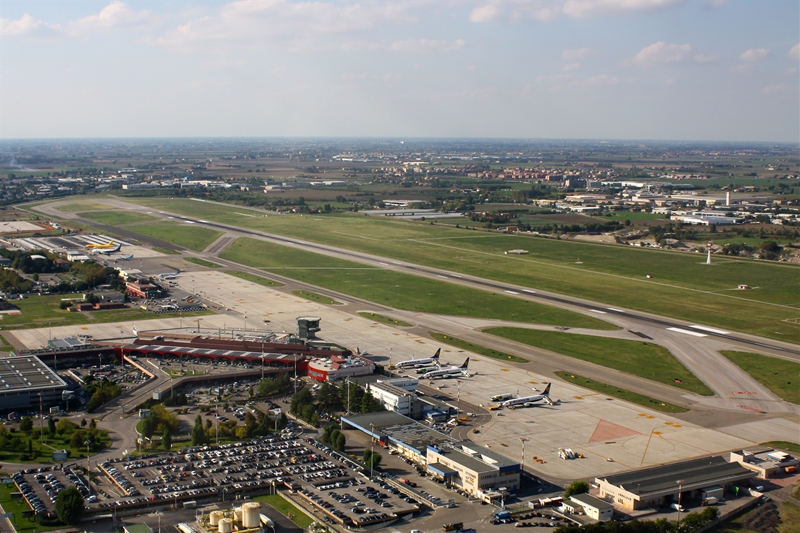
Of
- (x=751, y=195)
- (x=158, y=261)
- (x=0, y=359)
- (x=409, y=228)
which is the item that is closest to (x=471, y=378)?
(x=0, y=359)

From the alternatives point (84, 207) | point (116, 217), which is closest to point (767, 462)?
point (116, 217)

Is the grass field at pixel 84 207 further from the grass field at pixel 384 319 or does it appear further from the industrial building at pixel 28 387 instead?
the industrial building at pixel 28 387

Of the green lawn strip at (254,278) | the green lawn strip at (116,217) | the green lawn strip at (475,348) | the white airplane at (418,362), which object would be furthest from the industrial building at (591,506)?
the green lawn strip at (116,217)

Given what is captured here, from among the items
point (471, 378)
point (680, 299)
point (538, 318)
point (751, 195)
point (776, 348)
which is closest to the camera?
point (471, 378)

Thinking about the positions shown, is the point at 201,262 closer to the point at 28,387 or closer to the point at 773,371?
the point at 28,387

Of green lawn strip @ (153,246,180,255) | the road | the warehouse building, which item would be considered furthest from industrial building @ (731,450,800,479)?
green lawn strip @ (153,246,180,255)

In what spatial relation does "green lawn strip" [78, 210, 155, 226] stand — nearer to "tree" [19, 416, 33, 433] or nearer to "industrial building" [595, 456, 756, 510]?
"tree" [19, 416, 33, 433]

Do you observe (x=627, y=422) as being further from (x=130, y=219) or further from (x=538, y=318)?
(x=130, y=219)
